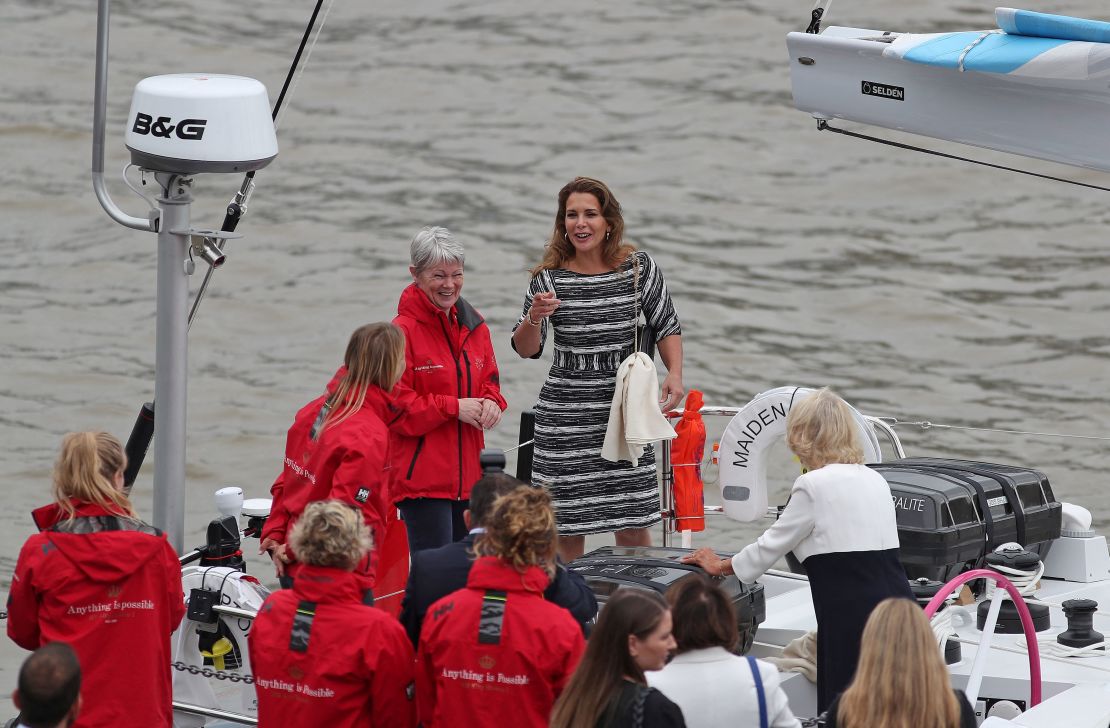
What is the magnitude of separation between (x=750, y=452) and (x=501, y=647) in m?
2.58

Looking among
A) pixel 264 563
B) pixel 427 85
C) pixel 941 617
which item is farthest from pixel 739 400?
pixel 941 617

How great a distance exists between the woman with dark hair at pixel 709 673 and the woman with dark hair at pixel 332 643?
2.25 ft

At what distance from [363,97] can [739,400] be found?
20.1ft

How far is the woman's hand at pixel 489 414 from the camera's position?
5.24m

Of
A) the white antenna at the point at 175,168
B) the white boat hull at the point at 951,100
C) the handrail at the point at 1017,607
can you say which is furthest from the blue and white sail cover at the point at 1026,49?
the white antenna at the point at 175,168

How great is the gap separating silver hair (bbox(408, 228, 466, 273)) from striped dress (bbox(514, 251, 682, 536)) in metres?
0.42

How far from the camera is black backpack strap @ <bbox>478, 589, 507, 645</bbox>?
3797mm

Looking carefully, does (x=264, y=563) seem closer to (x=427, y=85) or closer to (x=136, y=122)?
(x=136, y=122)

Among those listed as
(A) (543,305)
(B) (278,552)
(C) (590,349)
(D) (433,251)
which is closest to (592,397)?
(C) (590,349)

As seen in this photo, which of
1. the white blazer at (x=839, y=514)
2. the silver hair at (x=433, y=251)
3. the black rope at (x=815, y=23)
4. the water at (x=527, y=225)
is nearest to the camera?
the white blazer at (x=839, y=514)

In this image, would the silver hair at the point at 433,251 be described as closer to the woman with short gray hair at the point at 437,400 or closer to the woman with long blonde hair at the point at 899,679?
the woman with short gray hair at the point at 437,400

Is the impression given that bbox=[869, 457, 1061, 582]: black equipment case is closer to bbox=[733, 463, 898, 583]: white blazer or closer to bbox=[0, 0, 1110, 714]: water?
bbox=[733, 463, 898, 583]: white blazer

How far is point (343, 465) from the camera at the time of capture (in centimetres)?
456

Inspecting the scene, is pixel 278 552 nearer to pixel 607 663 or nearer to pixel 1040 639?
pixel 607 663
